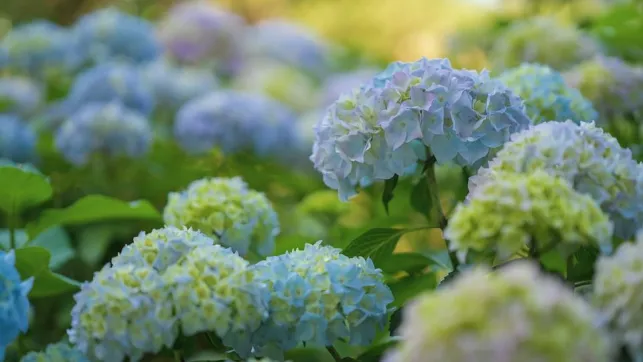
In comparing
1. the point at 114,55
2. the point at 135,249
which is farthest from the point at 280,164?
the point at 135,249

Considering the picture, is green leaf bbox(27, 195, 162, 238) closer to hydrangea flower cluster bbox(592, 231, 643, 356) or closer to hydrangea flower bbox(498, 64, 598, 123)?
hydrangea flower bbox(498, 64, 598, 123)

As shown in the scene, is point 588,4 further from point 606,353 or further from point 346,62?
point 606,353

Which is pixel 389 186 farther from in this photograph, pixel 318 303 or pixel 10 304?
pixel 10 304

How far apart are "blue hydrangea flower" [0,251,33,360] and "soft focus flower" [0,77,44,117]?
175cm

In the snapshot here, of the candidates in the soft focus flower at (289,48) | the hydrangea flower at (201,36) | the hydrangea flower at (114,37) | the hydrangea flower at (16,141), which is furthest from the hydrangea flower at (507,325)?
the soft focus flower at (289,48)

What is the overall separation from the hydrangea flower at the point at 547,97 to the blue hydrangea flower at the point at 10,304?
807 mm

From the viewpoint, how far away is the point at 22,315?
3.61 feet

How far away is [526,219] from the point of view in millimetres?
890

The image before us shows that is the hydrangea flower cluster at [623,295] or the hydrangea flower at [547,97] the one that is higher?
the hydrangea flower cluster at [623,295]

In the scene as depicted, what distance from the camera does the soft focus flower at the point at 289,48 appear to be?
3771 millimetres

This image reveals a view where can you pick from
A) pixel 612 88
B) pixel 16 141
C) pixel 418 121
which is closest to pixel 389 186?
pixel 418 121

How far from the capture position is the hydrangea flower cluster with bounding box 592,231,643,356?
2.61 ft

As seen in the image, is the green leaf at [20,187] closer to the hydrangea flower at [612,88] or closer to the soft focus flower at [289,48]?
the hydrangea flower at [612,88]

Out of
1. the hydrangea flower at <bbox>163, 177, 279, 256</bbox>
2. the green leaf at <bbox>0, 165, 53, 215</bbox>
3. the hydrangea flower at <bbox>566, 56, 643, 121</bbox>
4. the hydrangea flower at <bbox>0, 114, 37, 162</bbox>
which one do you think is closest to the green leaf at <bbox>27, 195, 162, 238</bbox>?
the green leaf at <bbox>0, 165, 53, 215</bbox>
